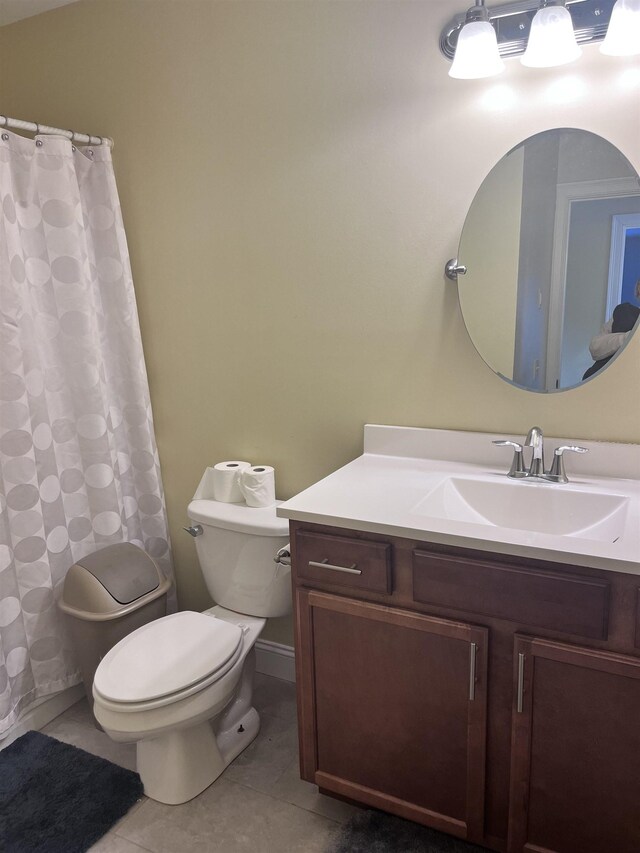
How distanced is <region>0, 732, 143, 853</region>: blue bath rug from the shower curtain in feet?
0.48

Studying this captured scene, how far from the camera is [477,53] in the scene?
1.54 m

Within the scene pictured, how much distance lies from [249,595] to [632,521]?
1.16 meters

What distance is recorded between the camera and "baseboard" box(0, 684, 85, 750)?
6.81 ft

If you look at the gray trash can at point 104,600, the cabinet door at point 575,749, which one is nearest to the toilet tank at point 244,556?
the gray trash can at point 104,600

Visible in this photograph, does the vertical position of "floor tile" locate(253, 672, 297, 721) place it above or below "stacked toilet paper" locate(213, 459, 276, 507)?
below

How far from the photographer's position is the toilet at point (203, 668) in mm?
1663

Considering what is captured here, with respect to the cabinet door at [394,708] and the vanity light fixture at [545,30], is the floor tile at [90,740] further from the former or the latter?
the vanity light fixture at [545,30]

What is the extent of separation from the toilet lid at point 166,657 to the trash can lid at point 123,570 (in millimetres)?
208

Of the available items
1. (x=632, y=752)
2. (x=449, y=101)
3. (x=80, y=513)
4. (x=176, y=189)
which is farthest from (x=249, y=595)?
(x=449, y=101)

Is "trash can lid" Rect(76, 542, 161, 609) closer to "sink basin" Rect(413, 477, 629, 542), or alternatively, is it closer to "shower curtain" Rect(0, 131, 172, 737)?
"shower curtain" Rect(0, 131, 172, 737)

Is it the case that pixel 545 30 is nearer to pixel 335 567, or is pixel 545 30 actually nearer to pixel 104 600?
pixel 335 567

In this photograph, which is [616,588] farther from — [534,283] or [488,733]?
[534,283]

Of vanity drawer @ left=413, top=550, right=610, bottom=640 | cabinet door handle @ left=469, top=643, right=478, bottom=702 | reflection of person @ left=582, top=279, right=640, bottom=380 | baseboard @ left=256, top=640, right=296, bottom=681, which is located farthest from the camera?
baseboard @ left=256, top=640, right=296, bottom=681

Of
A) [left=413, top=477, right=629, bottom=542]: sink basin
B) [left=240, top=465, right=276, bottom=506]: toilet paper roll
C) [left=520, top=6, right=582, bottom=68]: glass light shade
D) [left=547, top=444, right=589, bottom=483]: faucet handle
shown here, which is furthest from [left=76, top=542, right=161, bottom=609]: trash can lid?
[left=520, top=6, right=582, bottom=68]: glass light shade
